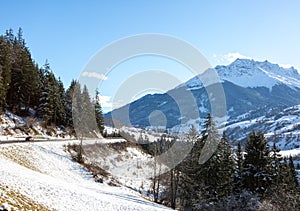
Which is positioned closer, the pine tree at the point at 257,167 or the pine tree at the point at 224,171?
the pine tree at the point at 224,171

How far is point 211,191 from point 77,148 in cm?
2375

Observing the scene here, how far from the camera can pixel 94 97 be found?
264 feet

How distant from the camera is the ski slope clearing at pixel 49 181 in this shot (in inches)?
737

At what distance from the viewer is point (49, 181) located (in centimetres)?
2402

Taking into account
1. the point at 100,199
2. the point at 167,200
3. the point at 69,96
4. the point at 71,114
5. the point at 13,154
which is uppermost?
the point at 69,96

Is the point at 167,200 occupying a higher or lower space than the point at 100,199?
lower

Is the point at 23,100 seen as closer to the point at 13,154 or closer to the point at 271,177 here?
the point at 13,154

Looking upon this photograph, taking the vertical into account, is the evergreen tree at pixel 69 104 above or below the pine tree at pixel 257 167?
above

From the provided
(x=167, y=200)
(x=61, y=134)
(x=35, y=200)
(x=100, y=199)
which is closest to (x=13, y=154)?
(x=100, y=199)

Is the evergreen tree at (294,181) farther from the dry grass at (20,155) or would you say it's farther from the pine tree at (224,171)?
the dry grass at (20,155)

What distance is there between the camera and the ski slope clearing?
18719 millimetres

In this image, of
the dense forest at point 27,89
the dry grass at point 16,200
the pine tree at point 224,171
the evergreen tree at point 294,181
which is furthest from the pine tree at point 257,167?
the dense forest at point 27,89

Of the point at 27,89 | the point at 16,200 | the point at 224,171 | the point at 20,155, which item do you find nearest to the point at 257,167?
the point at 224,171

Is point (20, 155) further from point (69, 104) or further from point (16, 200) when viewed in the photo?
point (69, 104)
